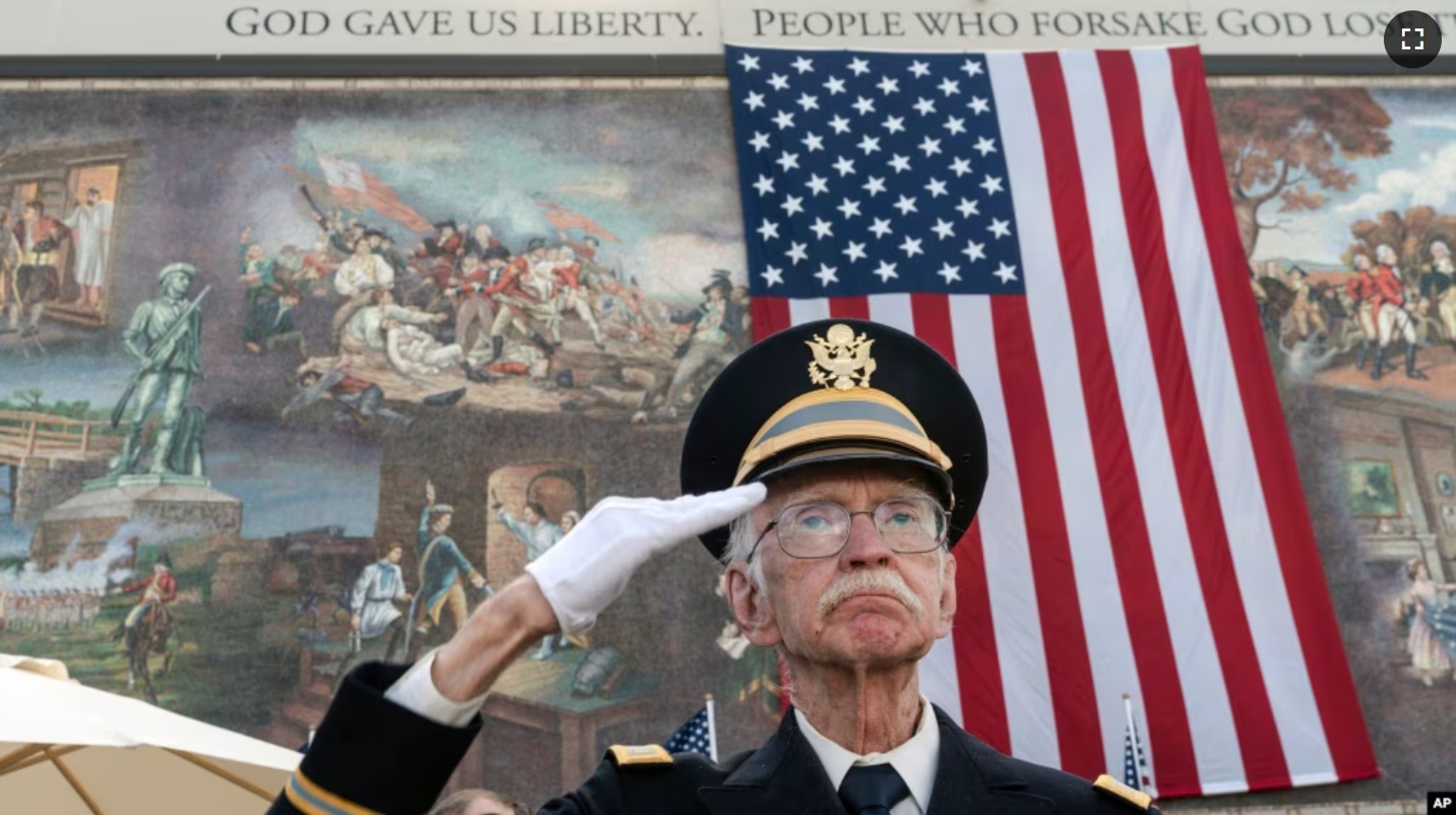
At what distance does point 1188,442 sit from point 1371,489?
4.92 feet

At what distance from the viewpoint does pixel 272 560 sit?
28.4 feet

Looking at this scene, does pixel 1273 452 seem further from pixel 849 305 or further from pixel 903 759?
pixel 903 759

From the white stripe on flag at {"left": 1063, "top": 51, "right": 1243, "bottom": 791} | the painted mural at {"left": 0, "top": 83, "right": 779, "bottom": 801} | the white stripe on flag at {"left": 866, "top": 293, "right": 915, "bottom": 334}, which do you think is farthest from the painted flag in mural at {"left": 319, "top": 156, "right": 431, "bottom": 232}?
the white stripe on flag at {"left": 1063, "top": 51, "right": 1243, "bottom": 791}

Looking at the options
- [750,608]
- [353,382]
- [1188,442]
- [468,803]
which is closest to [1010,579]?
[1188,442]

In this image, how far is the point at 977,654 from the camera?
27.6 ft

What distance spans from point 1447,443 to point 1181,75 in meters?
3.50

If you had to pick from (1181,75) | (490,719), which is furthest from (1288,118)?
(490,719)

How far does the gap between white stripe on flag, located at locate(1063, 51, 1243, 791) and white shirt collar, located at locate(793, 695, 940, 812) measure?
7062 millimetres

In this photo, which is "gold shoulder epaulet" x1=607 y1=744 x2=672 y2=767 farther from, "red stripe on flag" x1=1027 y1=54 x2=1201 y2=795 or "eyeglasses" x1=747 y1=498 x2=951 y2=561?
"red stripe on flag" x1=1027 y1=54 x2=1201 y2=795

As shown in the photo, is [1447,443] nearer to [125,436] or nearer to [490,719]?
[490,719]

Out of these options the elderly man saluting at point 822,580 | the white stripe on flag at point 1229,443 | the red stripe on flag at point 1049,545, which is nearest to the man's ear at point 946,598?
the elderly man saluting at point 822,580

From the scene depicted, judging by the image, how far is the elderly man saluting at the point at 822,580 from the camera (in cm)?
150

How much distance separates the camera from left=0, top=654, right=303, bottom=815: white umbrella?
4441 mm

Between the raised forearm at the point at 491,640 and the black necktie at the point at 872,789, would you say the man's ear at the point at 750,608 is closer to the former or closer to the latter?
the black necktie at the point at 872,789
